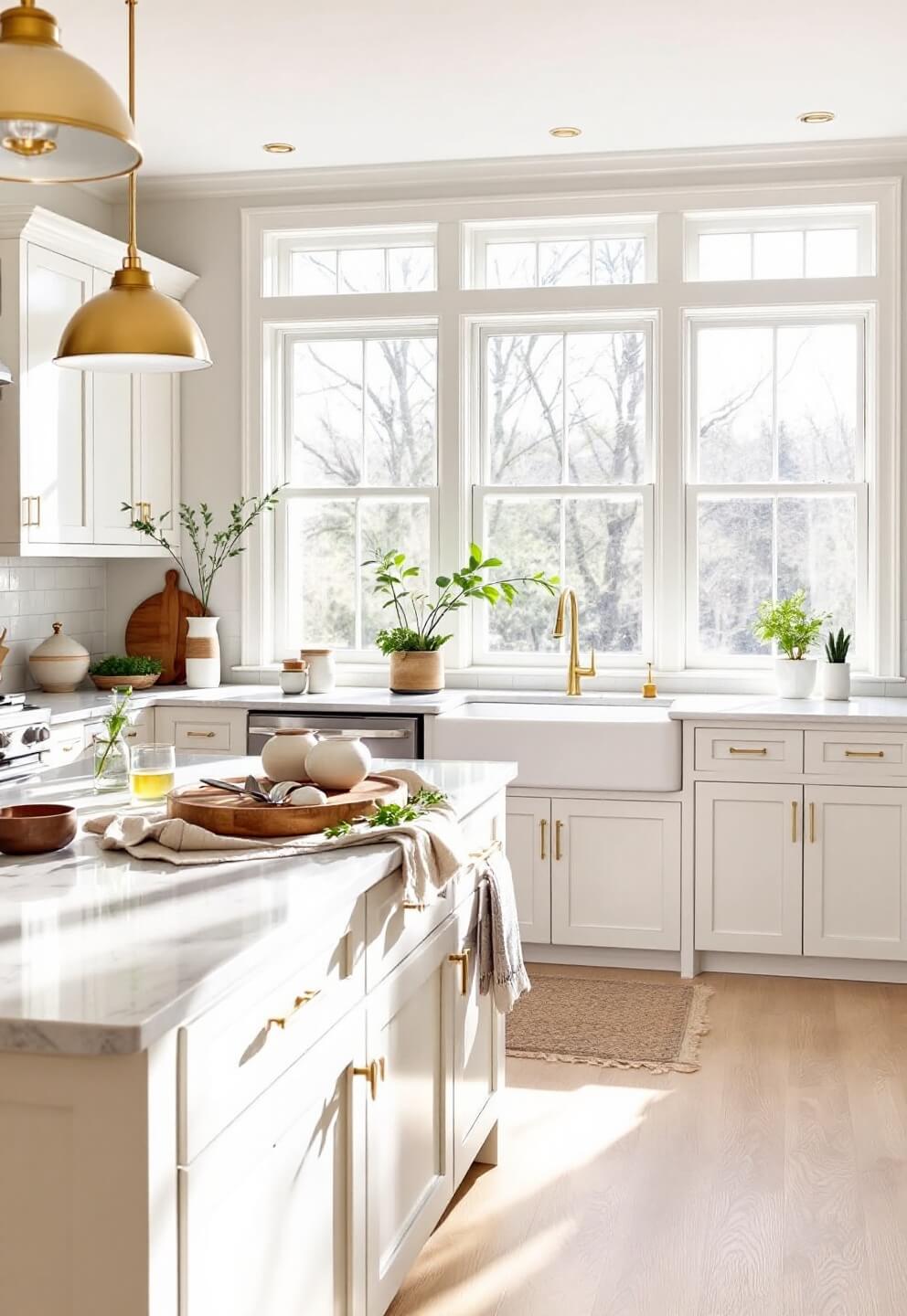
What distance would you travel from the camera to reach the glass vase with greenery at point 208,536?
583 cm

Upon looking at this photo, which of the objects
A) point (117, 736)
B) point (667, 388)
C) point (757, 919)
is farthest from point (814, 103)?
point (117, 736)

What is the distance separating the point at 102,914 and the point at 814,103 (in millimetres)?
4087

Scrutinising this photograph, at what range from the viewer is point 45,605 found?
5.60m

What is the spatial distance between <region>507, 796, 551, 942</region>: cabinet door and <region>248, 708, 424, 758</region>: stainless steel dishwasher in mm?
418

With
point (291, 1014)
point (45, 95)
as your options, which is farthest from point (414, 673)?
point (45, 95)

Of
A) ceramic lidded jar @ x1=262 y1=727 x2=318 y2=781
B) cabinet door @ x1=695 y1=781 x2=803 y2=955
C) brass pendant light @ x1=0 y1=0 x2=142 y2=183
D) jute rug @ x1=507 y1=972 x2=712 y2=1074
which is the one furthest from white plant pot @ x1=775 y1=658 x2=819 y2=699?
brass pendant light @ x1=0 y1=0 x2=142 y2=183

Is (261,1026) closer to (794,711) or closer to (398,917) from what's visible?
(398,917)

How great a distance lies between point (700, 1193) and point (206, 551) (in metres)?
3.61

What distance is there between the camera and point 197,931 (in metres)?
1.82

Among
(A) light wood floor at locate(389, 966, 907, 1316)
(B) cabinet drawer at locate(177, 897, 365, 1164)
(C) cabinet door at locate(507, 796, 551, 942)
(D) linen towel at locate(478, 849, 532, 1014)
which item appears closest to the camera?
(B) cabinet drawer at locate(177, 897, 365, 1164)

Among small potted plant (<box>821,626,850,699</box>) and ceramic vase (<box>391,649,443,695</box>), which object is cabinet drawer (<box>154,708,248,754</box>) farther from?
small potted plant (<box>821,626,850,699</box>)

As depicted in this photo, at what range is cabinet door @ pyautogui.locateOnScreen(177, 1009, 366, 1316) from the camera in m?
1.65

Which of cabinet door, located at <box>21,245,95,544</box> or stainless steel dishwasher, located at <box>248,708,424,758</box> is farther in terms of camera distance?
A: stainless steel dishwasher, located at <box>248,708,424,758</box>

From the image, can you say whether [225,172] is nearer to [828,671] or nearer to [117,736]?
[828,671]
